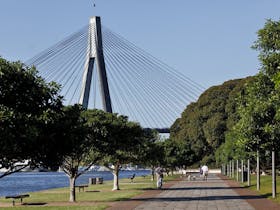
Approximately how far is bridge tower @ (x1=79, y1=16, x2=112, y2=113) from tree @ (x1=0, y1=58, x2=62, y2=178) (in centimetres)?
3552

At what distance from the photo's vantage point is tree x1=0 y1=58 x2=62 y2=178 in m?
19.6

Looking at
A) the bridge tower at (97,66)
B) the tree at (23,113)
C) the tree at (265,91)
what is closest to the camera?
the tree at (23,113)

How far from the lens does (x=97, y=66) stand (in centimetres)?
6222

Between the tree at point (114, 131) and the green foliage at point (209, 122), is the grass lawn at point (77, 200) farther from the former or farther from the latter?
the green foliage at point (209, 122)

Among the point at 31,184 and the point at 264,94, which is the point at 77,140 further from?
the point at 31,184

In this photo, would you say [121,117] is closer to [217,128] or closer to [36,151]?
[36,151]

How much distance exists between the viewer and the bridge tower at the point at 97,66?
2366 inches

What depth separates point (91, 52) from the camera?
208 ft

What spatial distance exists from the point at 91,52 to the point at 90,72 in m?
2.39

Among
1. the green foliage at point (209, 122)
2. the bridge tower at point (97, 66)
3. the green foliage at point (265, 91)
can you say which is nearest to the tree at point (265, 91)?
the green foliage at point (265, 91)

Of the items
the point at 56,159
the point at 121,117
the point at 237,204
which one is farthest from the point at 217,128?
the point at 56,159

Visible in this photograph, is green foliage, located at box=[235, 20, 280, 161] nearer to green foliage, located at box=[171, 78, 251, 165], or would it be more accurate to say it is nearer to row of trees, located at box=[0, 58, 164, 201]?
row of trees, located at box=[0, 58, 164, 201]

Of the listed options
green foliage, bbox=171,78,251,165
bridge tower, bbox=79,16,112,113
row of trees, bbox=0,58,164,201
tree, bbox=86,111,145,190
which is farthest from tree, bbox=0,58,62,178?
green foliage, bbox=171,78,251,165

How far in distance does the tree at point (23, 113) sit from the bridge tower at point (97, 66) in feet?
117
